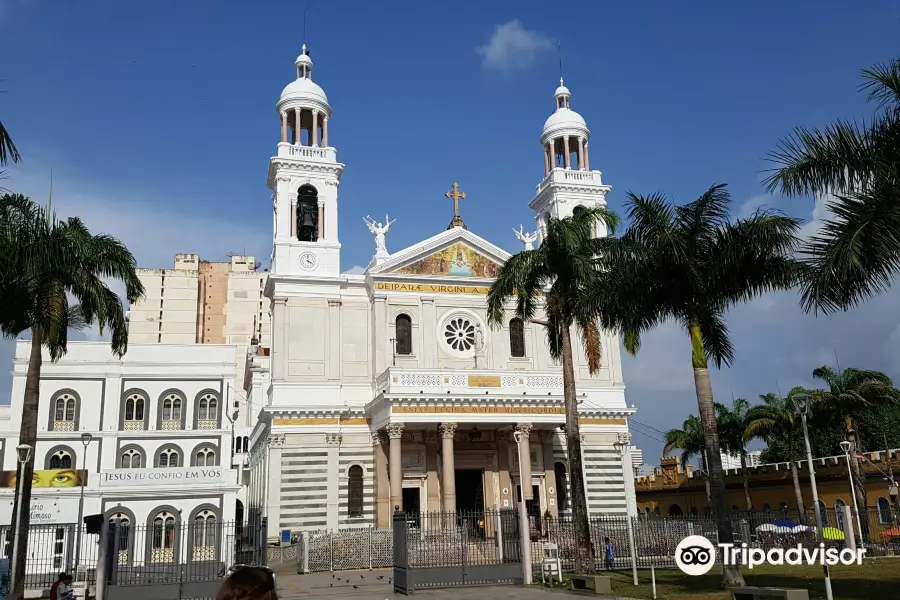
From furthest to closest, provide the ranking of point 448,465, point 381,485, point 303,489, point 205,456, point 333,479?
point 205,456
point 333,479
point 303,489
point 381,485
point 448,465

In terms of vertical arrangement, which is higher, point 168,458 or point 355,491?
point 168,458

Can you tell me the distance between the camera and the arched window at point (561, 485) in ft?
141

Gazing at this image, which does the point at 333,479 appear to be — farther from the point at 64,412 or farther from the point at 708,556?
the point at 708,556

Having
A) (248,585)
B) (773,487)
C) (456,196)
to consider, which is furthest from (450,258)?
(248,585)

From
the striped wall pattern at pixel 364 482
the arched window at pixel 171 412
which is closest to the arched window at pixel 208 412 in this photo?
the arched window at pixel 171 412

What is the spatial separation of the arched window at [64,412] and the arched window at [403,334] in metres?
17.0

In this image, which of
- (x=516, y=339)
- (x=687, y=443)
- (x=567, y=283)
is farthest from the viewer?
(x=687, y=443)

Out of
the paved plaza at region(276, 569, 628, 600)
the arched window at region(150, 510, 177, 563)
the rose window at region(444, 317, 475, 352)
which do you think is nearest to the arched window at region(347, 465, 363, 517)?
the rose window at region(444, 317, 475, 352)

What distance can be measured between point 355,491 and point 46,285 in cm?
2078

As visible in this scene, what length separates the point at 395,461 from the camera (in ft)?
120

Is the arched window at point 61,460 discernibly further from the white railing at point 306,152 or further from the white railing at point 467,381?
the white railing at point 306,152

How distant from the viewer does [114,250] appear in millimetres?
25562

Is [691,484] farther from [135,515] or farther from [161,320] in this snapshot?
[161,320]

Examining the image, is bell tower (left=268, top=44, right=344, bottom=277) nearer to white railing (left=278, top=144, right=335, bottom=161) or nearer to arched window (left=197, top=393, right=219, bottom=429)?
white railing (left=278, top=144, right=335, bottom=161)
